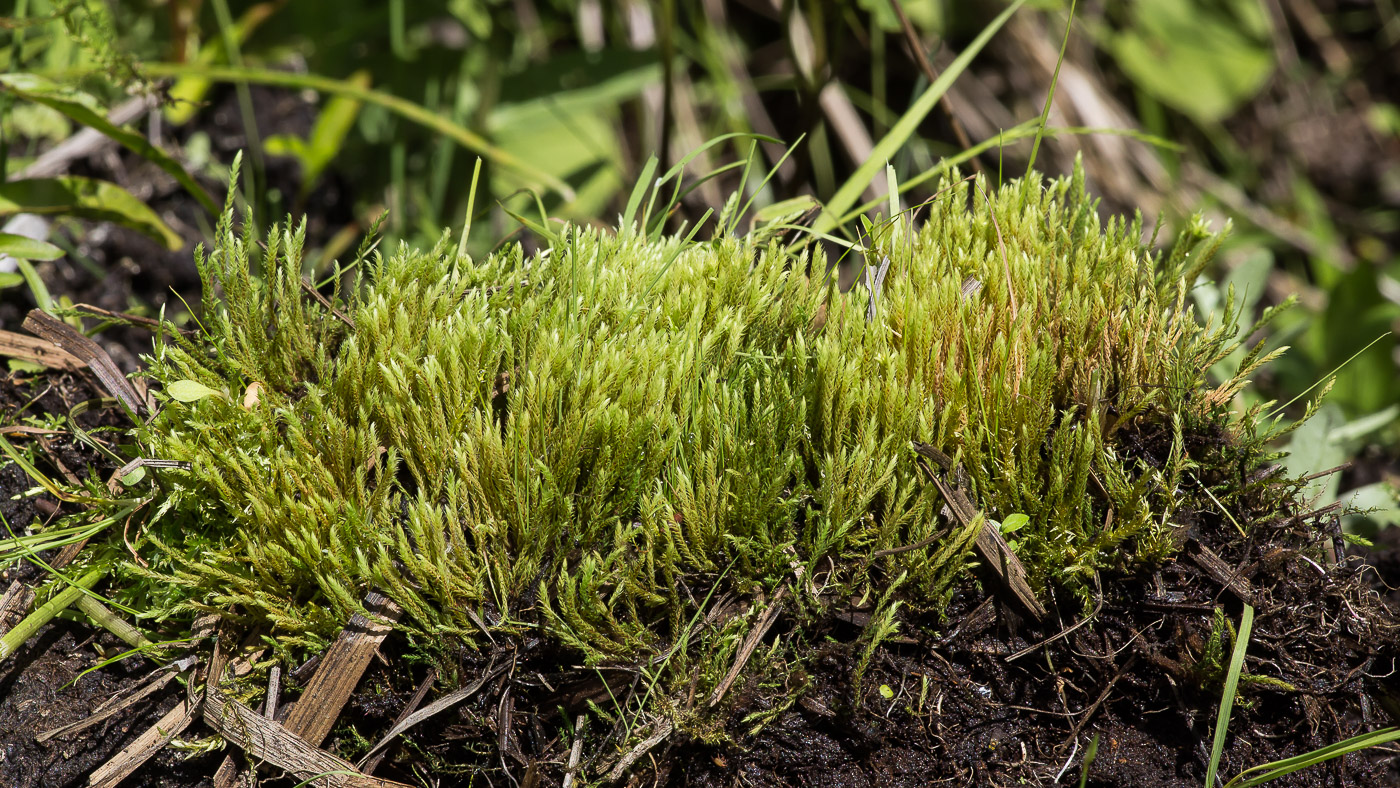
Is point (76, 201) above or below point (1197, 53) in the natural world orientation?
below

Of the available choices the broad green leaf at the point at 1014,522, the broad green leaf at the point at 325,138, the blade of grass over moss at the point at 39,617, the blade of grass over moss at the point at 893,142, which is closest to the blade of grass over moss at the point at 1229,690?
the broad green leaf at the point at 1014,522

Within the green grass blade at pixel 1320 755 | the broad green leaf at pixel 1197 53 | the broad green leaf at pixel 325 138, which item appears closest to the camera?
the green grass blade at pixel 1320 755

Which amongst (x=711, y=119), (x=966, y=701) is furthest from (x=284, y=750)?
(x=711, y=119)

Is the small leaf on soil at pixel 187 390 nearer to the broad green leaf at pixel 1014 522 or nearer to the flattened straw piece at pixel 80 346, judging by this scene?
the flattened straw piece at pixel 80 346

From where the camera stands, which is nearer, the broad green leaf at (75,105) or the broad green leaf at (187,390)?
the broad green leaf at (187,390)

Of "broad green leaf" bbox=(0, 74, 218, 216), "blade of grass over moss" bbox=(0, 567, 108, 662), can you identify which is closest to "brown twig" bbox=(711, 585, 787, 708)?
"blade of grass over moss" bbox=(0, 567, 108, 662)

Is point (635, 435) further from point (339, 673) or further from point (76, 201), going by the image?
point (76, 201)

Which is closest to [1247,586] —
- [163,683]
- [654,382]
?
[654,382]

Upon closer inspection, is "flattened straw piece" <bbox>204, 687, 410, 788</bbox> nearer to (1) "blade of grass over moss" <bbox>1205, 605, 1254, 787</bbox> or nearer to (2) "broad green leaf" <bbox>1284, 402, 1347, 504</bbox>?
(1) "blade of grass over moss" <bbox>1205, 605, 1254, 787</bbox>
